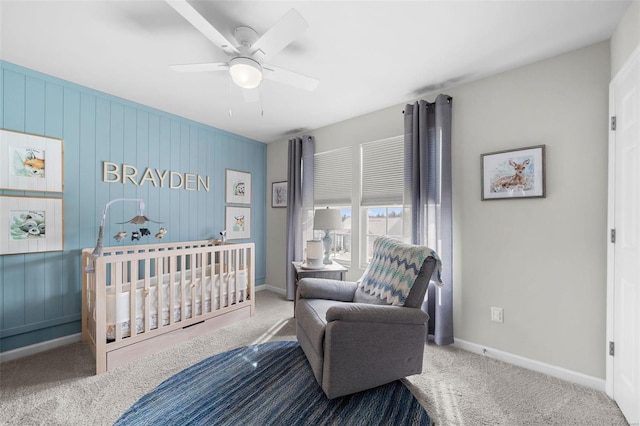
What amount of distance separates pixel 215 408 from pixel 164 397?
1.22ft

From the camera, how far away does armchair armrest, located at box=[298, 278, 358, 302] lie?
2244mm

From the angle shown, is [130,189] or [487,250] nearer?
[487,250]

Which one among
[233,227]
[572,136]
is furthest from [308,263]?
[572,136]

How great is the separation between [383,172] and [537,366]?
6.98 feet

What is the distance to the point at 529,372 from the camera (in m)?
1.99

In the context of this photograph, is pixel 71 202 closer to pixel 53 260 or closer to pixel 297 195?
pixel 53 260

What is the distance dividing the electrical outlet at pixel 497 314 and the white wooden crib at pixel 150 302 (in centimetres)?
242

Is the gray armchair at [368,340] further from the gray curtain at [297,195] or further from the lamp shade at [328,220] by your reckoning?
the gray curtain at [297,195]

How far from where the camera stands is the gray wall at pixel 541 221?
1.82 m

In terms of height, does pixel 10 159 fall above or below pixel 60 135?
below

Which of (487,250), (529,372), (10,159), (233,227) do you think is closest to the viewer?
(529,372)

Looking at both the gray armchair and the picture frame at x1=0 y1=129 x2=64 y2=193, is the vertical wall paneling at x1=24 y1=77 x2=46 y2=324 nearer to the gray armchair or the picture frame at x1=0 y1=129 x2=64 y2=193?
the picture frame at x1=0 y1=129 x2=64 y2=193

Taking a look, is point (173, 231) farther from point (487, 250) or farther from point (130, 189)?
point (487, 250)

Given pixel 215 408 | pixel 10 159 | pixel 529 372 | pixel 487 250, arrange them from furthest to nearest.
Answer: pixel 487 250 → pixel 10 159 → pixel 529 372 → pixel 215 408
